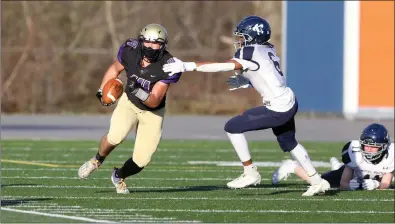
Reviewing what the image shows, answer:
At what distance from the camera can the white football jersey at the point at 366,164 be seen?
11984 mm

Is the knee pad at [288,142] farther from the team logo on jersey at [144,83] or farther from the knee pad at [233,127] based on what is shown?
the team logo on jersey at [144,83]

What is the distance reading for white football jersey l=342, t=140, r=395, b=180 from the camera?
12.0 m

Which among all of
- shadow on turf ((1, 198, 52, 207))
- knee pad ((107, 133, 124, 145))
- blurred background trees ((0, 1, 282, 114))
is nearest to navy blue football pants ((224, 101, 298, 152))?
knee pad ((107, 133, 124, 145))

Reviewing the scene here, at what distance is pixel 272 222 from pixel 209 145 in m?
8.56

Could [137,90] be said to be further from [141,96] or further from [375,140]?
[375,140]

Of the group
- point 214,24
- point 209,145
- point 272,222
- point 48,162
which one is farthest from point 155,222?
point 214,24

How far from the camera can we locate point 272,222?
9570mm

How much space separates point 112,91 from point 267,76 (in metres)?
1.40

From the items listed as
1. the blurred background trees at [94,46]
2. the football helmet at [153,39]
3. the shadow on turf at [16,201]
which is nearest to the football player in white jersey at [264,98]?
the football helmet at [153,39]

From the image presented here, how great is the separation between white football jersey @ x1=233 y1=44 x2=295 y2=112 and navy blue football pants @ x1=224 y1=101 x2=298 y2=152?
58mm

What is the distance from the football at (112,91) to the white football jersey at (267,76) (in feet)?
3.54

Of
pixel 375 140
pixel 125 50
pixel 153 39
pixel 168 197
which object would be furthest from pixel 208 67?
pixel 375 140

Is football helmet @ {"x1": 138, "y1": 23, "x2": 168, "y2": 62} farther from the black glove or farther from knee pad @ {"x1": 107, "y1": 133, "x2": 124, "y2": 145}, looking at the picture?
knee pad @ {"x1": 107, "y1": 133, "x2": 124, "y2": 145}

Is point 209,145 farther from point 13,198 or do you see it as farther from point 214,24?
point 214,24
